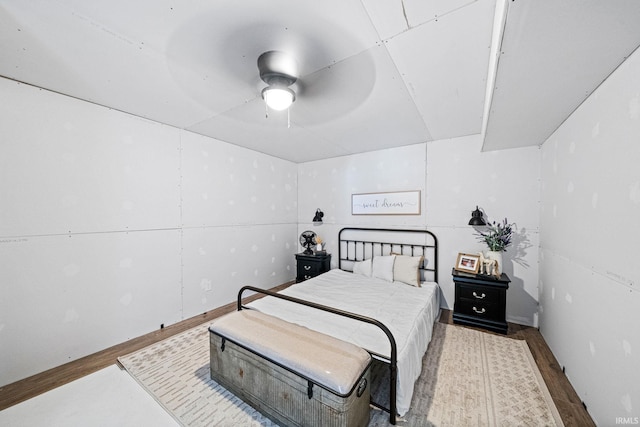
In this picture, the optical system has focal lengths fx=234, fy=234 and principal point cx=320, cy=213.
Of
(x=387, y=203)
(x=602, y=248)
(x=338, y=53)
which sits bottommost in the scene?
(x=602, y=248)

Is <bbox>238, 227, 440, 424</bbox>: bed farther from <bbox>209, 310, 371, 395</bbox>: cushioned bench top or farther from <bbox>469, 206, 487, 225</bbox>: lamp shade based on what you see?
<bbox>469, 206, 487, 225</bbox>: lamp shade

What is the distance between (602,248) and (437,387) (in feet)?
4.88

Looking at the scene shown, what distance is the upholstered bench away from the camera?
1.32 m

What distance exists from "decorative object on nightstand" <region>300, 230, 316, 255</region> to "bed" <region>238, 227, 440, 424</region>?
1.75 feet

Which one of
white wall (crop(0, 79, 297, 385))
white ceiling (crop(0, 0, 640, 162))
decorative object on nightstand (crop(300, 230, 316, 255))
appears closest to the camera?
white ceiling (crop(0, 0, 640, 162))

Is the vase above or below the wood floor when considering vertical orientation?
above

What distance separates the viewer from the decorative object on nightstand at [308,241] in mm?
4391

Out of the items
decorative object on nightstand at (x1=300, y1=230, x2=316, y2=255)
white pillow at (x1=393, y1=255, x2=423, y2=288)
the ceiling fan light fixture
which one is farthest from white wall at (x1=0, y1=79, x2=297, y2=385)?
white pillow at (x1=393, y1=255, x2=423, y2=288)

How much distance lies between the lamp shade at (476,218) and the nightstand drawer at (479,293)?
78cm

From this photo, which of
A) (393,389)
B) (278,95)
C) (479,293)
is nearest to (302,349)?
(393,389)

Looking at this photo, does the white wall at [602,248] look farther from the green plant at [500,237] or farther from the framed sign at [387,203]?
the framed sign at [387,203]

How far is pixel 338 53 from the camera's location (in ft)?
5.20

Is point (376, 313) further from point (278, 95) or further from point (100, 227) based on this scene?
point (100, 227)

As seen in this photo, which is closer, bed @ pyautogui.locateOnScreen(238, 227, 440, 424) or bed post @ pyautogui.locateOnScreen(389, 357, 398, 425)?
bed post @ pyautogui.locateOnScreen(389, 357, 398, 425)
